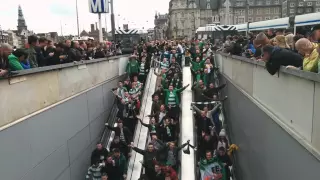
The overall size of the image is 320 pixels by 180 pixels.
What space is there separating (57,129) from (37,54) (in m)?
1.93

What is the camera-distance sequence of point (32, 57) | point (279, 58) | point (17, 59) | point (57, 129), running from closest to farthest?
1. point (279, 58)
2. point (17, 59)
3. point (32, 57)
4. point (57, 129)

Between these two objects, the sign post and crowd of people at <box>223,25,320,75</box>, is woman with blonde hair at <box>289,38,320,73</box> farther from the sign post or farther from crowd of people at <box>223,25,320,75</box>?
the sign post

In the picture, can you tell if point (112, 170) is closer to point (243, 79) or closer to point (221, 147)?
point (221, 147)

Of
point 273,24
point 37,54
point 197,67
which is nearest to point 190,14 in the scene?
point 273,24

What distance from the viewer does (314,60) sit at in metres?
4.46

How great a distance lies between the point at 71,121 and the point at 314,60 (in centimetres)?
650

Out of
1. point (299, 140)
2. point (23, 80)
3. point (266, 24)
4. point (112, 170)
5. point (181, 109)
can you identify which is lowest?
point (112, 170)

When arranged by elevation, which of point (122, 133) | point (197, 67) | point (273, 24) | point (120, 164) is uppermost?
point (273, 24)

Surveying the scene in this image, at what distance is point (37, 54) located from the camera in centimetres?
873

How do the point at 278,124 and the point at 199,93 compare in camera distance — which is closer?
the point at 278,124

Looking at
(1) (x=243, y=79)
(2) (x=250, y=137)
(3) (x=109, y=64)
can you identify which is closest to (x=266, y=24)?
(3) (x=109, y=64)

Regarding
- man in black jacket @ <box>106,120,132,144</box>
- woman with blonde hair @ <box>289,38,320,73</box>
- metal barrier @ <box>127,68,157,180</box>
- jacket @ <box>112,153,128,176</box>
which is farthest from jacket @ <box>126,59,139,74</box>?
woman with blonde hair @ <box>289,38,320,73</box>

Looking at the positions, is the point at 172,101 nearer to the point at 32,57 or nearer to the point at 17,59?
the point at 32,57

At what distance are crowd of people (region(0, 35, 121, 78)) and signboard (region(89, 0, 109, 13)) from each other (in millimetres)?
6496
